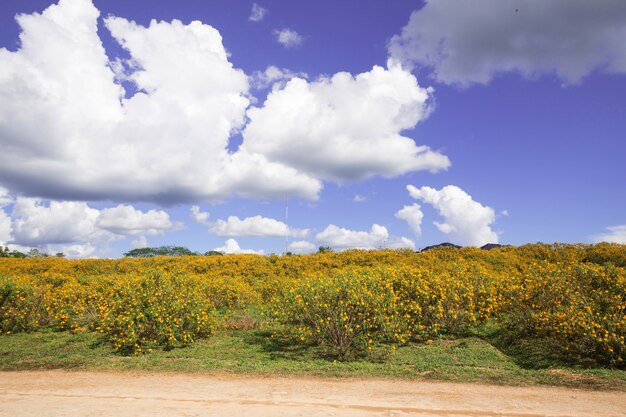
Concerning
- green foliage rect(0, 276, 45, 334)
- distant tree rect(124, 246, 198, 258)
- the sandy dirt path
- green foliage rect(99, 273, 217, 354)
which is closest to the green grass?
green foliage rect(99, 273, 217, 354)

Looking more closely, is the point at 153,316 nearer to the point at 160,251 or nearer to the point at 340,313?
the point at 340,313

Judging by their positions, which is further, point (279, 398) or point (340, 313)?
point (340, 313)

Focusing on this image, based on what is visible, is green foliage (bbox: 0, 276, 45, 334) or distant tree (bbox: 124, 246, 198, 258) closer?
green foliage (bbox: 0, 276, 45, 334)

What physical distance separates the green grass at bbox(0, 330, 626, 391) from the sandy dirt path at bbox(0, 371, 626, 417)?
0.50 meters

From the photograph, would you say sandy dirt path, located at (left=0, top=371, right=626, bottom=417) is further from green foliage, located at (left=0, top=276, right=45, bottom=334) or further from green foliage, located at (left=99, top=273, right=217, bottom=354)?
green foliage, located at (left=0, top=276, right=45, bottom=334)

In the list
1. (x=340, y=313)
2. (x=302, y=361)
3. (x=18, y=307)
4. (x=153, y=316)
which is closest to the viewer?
(x=302, y=361)

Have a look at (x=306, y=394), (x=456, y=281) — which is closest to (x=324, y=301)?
(x=306, y=394)

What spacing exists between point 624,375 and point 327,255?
55.6 ft

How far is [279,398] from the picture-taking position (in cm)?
616

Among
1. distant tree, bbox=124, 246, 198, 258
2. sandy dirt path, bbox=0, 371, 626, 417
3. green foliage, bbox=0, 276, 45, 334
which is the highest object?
distant tree, bbox=124, 246, 198, 258

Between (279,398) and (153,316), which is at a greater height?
(153,316)

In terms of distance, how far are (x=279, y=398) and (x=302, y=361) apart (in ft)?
8.89

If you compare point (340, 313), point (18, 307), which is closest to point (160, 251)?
point (18, 307)

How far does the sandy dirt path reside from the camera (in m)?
5.62
